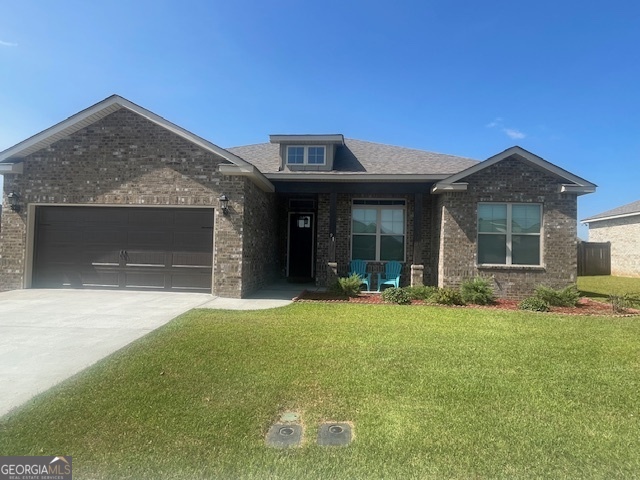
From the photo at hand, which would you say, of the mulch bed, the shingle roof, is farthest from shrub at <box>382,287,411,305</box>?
the shingle roof

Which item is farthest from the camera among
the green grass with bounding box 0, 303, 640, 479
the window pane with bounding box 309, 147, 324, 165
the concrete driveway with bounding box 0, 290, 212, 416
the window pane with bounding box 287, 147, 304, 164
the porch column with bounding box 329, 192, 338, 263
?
the window pane with bounding box 287, 147, 304, 164

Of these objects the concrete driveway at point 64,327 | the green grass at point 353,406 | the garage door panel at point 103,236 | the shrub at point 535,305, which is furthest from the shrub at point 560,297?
the garage door panel at point 103,236

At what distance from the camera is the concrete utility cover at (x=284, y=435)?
2881 mm

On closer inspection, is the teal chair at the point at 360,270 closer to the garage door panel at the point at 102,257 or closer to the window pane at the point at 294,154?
the window pane at the point at 294,154

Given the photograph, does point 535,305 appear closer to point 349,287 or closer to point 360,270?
point 349,287

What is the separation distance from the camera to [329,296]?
9.82 metres

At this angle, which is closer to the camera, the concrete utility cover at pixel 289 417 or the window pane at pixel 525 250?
the concrete utility cover at pixel 289 417

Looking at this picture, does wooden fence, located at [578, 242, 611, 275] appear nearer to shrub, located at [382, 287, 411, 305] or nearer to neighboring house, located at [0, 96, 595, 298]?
neighboring house, located at [0, 96, 595, 298]

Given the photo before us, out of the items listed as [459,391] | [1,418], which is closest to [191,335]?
[1,418]

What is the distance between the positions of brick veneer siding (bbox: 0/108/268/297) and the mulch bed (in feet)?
6.51

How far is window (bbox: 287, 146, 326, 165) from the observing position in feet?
41.5

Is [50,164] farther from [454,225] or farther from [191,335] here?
[454,225]

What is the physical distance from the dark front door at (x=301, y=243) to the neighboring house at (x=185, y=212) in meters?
2.59

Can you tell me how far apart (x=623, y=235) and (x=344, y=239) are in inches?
736
